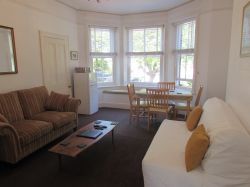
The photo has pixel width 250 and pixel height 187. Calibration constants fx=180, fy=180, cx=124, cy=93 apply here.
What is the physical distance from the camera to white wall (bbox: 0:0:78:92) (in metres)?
3.22

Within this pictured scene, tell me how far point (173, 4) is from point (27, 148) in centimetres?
456

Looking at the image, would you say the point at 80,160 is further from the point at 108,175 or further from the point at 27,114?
the point at 27,114

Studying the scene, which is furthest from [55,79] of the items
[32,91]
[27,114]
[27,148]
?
[27,148]

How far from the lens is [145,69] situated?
5.65 metres

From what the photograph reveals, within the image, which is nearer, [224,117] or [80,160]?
[224,117]

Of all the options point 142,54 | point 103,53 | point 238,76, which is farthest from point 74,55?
point 238,76

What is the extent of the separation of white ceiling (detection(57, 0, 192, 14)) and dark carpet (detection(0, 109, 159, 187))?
3329 mm

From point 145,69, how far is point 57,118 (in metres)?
3.31

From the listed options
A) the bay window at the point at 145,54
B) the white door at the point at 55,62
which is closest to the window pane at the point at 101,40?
the bay window at the point at 145,54

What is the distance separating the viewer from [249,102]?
194 centimetres

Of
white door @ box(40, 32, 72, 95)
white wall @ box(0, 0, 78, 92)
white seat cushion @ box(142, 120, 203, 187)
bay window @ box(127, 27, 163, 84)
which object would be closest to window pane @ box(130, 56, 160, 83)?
bay window @ box(127, 27, 163, 84)

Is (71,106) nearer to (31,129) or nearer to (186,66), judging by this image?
(31,129)

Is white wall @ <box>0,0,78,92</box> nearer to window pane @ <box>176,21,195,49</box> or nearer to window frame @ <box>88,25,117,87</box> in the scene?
window frame @ <box>88,25,117,87</box>

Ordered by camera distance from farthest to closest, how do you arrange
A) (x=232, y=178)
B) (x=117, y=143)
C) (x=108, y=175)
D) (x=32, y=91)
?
(x=32, y=91), (x=117, y=143), (x=108, y=175), (x=232, y=178)
